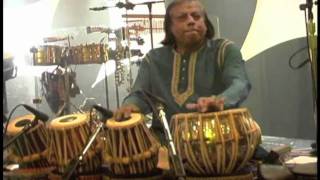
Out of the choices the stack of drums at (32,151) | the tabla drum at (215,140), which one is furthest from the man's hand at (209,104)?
the stack of drums at (32,151)

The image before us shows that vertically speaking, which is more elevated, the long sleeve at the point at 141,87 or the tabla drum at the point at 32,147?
the long sleeve at the point at 141,87

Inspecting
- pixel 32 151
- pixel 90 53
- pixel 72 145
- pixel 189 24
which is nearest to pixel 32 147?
pixel 32 151

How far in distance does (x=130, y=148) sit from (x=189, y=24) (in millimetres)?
959

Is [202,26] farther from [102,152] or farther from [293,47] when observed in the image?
[293,47]

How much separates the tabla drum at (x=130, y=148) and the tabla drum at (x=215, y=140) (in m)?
0.19

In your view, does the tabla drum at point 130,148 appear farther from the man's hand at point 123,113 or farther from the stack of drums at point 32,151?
the stack of drums at point 32,151

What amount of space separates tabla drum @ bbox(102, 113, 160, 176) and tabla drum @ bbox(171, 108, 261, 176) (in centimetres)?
19

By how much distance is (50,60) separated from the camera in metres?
5.96

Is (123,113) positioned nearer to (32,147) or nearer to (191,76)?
(191,76)

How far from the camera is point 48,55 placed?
5949 millimetres

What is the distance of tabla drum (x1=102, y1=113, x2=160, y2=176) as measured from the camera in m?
2.58

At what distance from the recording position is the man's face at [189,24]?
3.10 m

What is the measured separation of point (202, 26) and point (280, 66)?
227cm

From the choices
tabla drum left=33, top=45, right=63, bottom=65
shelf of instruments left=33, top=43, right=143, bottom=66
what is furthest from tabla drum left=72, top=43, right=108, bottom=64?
tabla drum left=33, top=45, right=63, bottom=65
